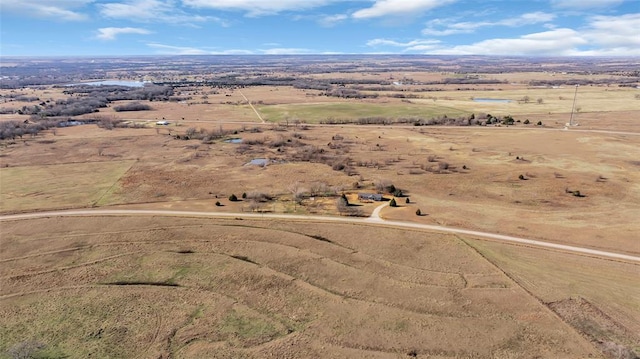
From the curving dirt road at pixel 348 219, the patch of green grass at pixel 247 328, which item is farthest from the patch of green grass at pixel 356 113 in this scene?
the patch of green grass at pixel 247 328

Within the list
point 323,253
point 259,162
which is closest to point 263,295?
point 323,253

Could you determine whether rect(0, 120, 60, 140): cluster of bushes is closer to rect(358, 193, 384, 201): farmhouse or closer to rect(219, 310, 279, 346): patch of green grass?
rect(358, 193, 384, 201): farmhouse

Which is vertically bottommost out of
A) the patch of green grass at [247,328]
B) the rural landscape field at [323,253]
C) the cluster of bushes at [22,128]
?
the patch of green grass at [247,328]

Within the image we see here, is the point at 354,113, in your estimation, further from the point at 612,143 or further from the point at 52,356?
the point at 52,356

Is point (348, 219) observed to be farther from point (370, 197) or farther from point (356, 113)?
point (356, 113)

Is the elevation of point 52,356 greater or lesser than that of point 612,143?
lesser

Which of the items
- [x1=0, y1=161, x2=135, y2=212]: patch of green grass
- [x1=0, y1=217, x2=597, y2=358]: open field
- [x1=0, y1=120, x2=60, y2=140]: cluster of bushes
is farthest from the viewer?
[x1=0, y1=120, x2=60, y2=140]: cluster of bushes

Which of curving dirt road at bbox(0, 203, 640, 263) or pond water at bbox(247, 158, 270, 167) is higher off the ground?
pond water at bbox(247, 158, 270, 167)

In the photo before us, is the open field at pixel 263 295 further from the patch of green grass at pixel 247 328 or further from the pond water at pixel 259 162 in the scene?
the pond water at pixel 259 162

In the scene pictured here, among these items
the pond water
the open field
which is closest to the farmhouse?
the open field

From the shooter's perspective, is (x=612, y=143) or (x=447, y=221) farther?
(x=612, y=143)

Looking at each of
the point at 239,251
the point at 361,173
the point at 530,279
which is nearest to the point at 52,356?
the point at 239,251
